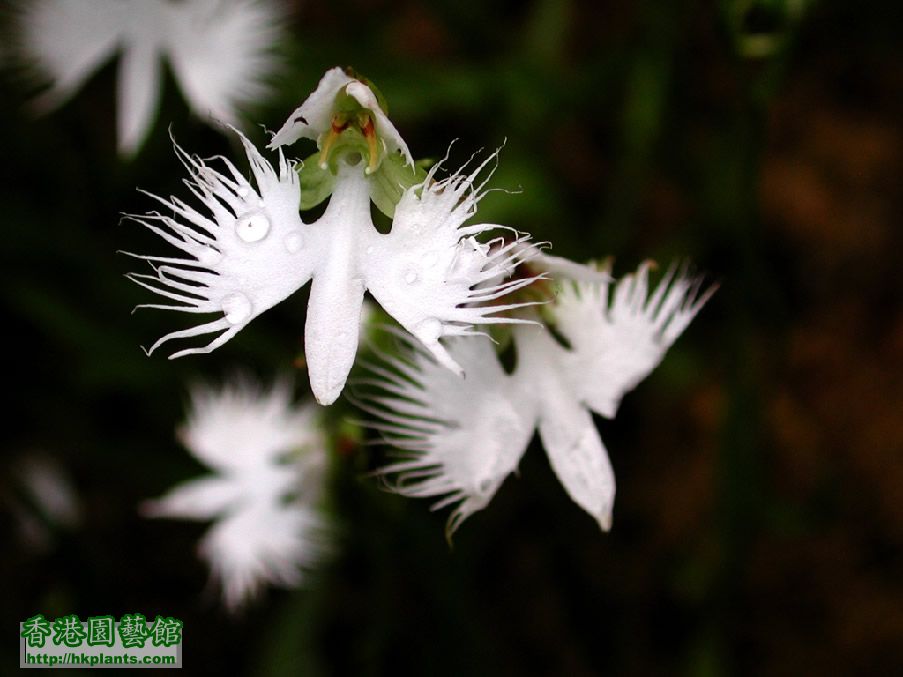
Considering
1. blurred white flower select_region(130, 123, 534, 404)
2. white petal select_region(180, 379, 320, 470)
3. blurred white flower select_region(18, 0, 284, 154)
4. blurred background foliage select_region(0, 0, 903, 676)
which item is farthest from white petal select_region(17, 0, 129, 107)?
blurred white flower select_region(130, 123, 534, 404)

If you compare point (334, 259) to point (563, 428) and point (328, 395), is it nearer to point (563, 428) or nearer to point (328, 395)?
point (328, 395)

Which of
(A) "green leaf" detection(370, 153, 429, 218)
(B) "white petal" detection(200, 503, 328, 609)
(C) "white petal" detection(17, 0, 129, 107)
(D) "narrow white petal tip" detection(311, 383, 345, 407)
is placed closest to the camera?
(D) "narrow white petal tip" detection(311, 383, 345, 407)

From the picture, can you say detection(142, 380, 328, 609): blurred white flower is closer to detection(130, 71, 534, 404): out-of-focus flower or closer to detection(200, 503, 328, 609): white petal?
detection(200, 503, 328, 609): white petal

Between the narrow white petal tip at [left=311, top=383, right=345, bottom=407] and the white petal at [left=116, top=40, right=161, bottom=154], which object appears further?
the white petal at [left=116, top=40, right=161, bottom=154]

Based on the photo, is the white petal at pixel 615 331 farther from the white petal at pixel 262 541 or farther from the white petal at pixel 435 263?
the white petal at pixel 262 541

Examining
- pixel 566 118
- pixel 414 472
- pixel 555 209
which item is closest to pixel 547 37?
pixel 566 118
